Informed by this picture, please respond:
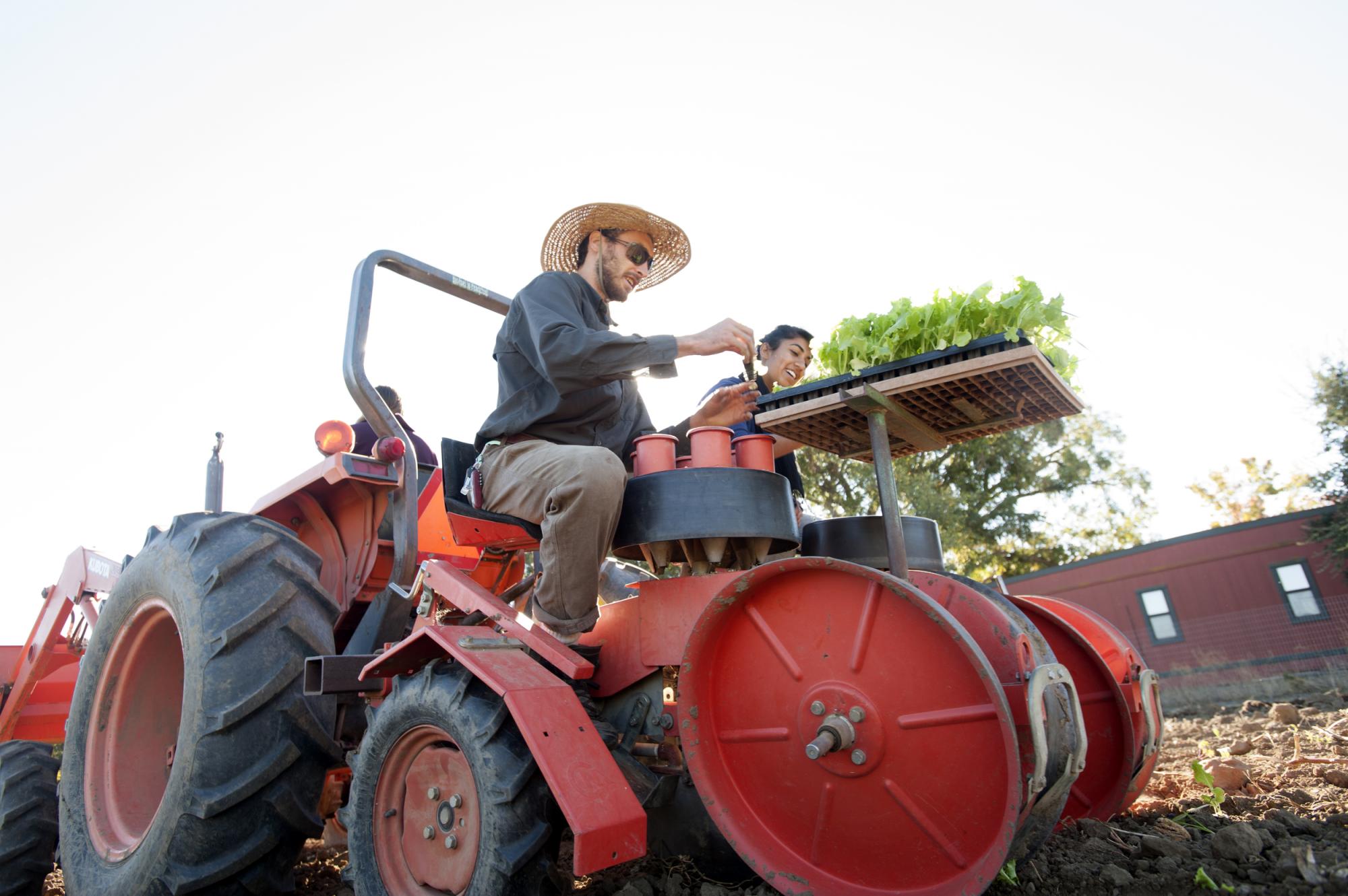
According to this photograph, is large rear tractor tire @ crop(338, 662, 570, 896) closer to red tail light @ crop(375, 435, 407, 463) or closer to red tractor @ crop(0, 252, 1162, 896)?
red tractor @ crop(0, 252, 1162, 896)

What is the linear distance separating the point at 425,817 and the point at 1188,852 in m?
2.16

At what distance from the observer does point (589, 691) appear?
2.58 meters

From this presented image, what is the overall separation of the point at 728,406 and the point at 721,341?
491mm

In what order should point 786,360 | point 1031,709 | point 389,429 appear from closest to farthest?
point 1031,709
point 389,429
point 786,360

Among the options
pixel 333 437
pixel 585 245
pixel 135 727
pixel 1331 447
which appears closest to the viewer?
pixel 135 727

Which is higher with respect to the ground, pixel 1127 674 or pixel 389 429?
pixel 389 429

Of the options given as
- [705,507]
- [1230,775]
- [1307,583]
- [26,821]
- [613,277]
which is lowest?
[1230,775]

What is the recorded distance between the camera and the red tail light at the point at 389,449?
319 cm

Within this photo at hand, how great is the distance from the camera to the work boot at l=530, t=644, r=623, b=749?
90.7 inches

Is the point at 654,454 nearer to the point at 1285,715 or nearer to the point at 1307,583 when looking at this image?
the point at 1285,715

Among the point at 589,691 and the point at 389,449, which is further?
the point at 389,449

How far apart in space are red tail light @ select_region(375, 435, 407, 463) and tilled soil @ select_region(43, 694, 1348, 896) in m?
1.61

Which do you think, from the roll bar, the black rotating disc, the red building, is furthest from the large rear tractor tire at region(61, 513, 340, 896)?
the red building

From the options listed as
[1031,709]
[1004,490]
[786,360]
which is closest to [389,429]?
[786,360]
